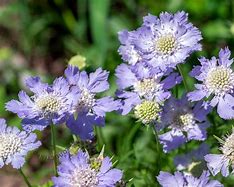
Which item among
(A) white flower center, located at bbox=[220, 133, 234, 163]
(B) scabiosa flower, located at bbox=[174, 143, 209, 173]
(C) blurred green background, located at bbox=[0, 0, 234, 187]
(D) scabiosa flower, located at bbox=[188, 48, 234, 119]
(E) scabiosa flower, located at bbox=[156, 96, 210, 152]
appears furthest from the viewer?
(C) blurred green background, located at bbox=[0, 0, 234, 187]

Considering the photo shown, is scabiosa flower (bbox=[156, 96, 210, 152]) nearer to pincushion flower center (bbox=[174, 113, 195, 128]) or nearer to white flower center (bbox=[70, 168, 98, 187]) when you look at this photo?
pincushion flower center (bbox=[174, 113, 195, 128])

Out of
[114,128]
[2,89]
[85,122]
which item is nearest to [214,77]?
[85,122]

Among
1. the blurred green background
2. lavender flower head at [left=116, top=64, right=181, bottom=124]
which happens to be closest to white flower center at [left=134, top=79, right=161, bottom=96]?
lavender flower head at [left=116, top=64, right=181, bottom=124]

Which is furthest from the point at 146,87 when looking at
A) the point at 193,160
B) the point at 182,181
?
the point at 182,181

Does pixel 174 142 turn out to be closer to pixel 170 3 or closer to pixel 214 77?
pixel 214 77

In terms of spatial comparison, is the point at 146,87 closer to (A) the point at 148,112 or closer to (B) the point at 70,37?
(A) the point at 148,112

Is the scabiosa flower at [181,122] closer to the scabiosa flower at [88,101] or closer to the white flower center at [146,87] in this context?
the white flower center at [146,87]
